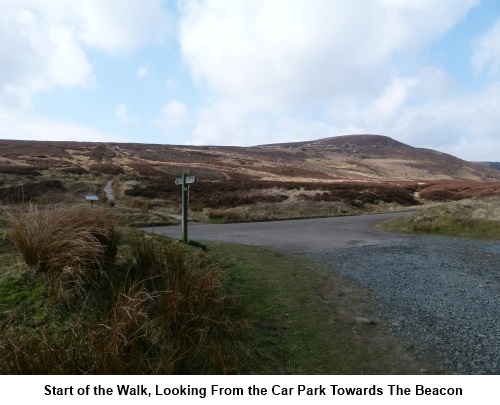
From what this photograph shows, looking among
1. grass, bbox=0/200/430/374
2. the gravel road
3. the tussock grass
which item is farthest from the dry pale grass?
the gravel road

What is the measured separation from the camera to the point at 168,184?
34.6 metres

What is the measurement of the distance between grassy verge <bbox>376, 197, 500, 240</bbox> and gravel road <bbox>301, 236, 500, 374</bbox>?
3.17 metres

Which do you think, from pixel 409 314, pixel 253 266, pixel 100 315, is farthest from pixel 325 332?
pixel 253 266

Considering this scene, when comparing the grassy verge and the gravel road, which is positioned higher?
the grassy verge

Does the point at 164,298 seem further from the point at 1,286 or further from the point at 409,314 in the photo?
the point at 409,314

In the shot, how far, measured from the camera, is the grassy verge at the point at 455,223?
1505 cm

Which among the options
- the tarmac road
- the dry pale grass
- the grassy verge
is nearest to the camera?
the dry pale grass

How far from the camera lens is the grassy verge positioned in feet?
Result: 49.4

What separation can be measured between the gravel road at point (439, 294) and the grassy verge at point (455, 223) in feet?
10.4

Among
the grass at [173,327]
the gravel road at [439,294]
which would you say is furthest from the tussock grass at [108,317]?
the gravel road at [439,294]

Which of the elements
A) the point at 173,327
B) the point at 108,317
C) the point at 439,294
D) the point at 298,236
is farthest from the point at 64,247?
the point at 298,236

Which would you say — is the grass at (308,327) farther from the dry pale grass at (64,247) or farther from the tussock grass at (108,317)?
the dry pale grass at (64,247)

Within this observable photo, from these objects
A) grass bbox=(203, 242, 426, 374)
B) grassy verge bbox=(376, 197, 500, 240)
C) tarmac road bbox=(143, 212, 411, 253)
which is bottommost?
grass bbox=(203, 242, 426, 374)

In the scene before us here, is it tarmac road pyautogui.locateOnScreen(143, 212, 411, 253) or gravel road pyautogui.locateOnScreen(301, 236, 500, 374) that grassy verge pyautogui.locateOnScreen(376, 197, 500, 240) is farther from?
gravel road pyautogui.locateOnScreen(301, 236, 500, 374)
